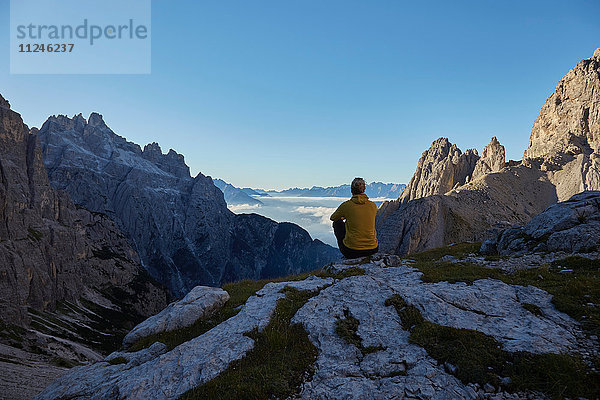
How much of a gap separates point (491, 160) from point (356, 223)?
464ft

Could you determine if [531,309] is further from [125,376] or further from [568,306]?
[125,376]

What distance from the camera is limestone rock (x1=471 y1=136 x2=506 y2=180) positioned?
404 ft

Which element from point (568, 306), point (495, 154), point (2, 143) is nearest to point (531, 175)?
point (495, 154)

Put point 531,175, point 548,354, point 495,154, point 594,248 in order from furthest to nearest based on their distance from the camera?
point 495,154
point 531,175
point 594,248
point 548,354

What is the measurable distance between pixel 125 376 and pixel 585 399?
465 inches

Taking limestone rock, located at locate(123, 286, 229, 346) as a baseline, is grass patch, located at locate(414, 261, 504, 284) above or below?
above

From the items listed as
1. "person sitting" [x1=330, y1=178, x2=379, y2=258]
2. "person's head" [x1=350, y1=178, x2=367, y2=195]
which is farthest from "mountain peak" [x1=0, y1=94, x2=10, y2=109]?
"person's head" [x1=350, y1=178, x2=367, y2=195]

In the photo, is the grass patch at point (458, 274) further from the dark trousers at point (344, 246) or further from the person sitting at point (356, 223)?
the person sitting at point (356, 223)

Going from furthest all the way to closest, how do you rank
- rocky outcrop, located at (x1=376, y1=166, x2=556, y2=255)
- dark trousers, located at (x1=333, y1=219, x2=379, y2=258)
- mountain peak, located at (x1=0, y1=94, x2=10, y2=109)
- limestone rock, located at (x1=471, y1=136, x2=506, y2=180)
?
1. mountain peak, located at (x1=0, y1=94, x2=10, y2=109)
2. limestone rock, located at (x1=471, y1=136, x2=506, y2=180)
3. rocky outcrop, located at (x1=376, y1=166, x2=556, y2=255)
4. dark trousers, located at (x1=333, y1=219, x2=379, y2=258)

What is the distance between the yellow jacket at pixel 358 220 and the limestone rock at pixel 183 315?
7.68 m

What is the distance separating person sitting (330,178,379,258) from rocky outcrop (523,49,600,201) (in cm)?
11076

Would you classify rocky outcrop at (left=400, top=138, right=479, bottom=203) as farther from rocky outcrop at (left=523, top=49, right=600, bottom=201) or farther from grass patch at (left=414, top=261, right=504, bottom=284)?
grass patch at (left=414, top=261, right=504, bottom=284)

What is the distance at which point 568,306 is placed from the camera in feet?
29.5

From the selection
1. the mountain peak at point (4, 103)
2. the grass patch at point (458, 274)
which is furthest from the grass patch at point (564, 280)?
the mountain peak at point (4, 103)
